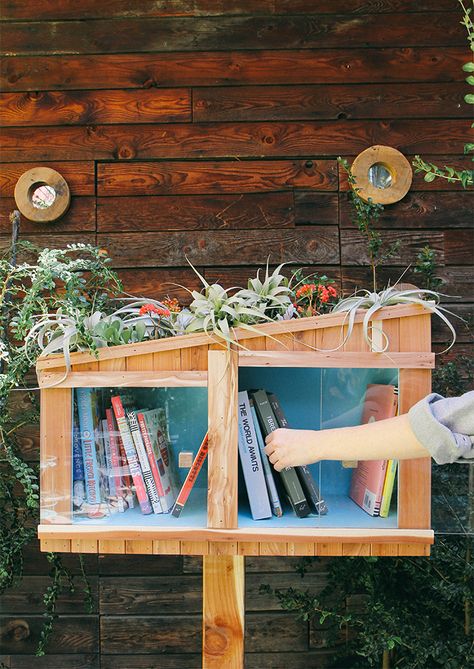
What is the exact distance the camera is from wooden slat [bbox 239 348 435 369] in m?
1.66

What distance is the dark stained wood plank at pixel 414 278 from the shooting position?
271cm

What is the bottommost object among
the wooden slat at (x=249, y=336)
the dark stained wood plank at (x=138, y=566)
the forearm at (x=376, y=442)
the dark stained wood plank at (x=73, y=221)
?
the dark stained wood plank at (x=138, y=566)

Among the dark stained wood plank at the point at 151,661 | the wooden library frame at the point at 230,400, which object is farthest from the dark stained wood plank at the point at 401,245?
the dark stained wood plank at the point at 151,661

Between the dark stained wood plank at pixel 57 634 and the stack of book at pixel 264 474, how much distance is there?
4.70 ft

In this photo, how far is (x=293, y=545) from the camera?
1695mm

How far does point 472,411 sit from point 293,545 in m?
0.71

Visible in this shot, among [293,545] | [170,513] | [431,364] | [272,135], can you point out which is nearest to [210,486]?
[170,513]

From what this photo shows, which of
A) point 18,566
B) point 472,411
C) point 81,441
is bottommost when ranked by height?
point 18,566

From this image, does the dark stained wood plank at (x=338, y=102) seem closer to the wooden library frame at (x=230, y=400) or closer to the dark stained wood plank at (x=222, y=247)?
the dark stained wood plank at (x=222, y=247)

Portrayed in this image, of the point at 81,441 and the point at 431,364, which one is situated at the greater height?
the point at 431,364

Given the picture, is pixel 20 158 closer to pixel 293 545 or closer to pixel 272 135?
pixel 272 135

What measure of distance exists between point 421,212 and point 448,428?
5.58 feet

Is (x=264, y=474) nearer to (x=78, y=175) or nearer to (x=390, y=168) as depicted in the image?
(x=390, y=168)

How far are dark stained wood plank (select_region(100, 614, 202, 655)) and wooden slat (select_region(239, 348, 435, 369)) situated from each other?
62.4 inches
